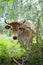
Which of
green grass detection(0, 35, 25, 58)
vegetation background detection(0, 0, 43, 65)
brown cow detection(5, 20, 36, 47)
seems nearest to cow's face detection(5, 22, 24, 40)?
brown cow detection(5, 20, 36, 47)

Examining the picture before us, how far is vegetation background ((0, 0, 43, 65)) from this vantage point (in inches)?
106

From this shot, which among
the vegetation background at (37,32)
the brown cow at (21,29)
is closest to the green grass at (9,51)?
the vegetation background at (37,32)

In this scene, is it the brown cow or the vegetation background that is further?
the brown cow

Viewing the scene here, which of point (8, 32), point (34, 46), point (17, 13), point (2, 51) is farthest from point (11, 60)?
point (8, 32)

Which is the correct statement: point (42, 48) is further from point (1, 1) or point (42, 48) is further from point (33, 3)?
point (1, 1)

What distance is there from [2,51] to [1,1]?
76 cm

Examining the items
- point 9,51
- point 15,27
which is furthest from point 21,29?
point 9,51

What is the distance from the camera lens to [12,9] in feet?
10.7

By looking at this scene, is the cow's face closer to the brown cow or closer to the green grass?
the brown cow

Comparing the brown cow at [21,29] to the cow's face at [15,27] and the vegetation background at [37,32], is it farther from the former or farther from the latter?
the vegetation background at [37,32]

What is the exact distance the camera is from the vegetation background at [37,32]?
2.69 meters

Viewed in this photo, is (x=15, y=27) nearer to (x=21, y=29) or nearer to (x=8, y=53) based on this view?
(x=21, y=29)

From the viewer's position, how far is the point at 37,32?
2.77 m

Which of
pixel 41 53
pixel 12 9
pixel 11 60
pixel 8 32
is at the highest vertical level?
pixel 12 9
